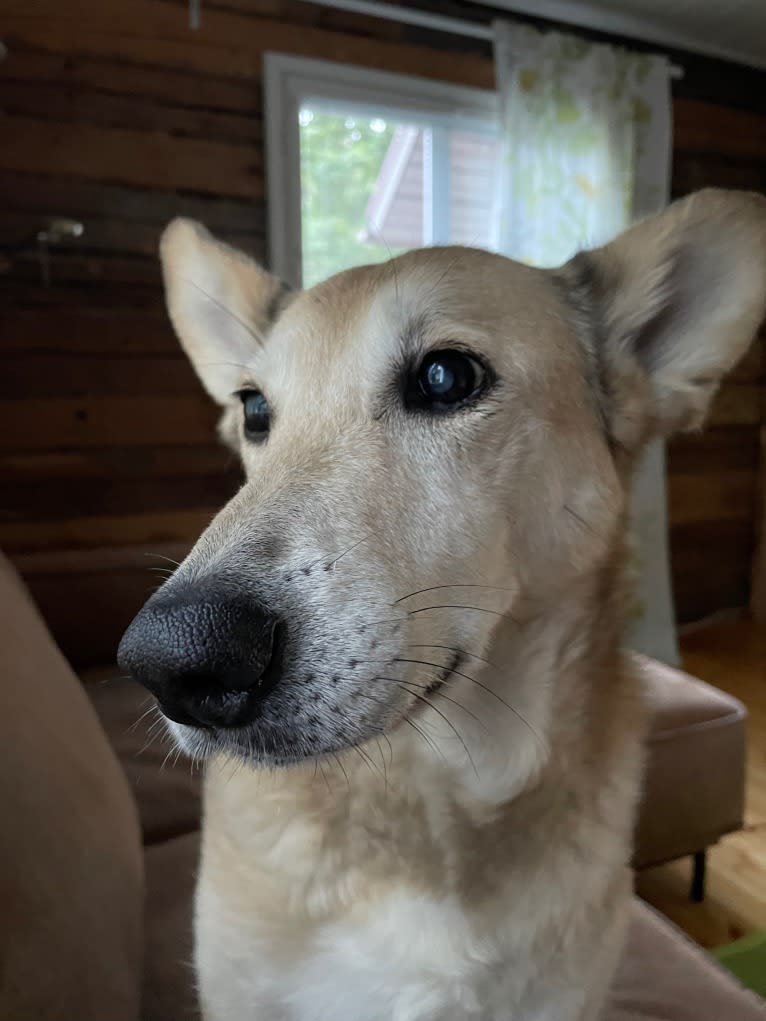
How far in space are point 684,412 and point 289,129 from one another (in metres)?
2.40

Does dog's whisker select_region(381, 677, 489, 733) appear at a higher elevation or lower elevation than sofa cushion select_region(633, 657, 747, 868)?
higher

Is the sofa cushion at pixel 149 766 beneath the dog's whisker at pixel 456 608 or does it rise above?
beneath

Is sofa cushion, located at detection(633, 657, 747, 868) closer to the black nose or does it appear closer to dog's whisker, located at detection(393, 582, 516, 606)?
dog's whisker, located at detection(393, 582, 516, 606)

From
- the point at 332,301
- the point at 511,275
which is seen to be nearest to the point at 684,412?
the point at 511,275

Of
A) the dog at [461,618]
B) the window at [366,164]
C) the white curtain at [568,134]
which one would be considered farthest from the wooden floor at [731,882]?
the window at [366,164]

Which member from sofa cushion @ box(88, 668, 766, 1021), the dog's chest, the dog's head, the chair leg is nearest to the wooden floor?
the chair leg

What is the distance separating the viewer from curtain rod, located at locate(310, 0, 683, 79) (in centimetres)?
296

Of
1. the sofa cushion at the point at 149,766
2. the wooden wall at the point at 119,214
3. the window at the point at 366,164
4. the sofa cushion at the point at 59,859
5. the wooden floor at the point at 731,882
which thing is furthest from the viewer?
the window at the point at 366,164

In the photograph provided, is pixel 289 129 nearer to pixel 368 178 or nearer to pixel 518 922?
pixel 368 178

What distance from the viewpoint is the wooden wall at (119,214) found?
2568mm

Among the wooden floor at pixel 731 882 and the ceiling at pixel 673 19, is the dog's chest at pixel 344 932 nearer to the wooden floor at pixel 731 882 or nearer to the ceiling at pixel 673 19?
the wooden floor at pixel 731 882

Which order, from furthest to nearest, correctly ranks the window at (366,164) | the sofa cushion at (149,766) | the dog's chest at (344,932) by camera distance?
1. the window at (366,164)
2. the sofa cushion at (149,766)
3. the dog's chest at (344,932)

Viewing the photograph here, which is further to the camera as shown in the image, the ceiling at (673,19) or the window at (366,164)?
the ceiling at (673,19)

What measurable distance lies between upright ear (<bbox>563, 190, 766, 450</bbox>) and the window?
2.03 meters
